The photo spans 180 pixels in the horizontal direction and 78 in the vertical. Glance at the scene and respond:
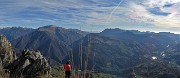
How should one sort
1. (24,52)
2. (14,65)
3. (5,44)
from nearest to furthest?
(14,65) → (24,52) → (5,44)

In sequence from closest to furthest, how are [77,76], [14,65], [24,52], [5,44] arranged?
1. [77,76]
2. [14,65]
3. [24,52]
4. [5,44]

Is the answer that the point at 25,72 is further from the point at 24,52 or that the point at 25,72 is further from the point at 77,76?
the point at 77,76

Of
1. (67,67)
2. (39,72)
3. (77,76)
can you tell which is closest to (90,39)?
(77,76)

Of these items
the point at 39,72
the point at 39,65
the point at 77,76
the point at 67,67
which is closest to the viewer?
the point at 77,76

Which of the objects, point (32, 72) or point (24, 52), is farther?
point (24, 52)

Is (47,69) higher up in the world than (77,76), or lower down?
lower down

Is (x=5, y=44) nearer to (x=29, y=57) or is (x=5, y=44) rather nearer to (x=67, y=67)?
(x=29, y=57)

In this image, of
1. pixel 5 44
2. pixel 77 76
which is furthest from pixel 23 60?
pixel 5 44

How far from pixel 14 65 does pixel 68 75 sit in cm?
2520

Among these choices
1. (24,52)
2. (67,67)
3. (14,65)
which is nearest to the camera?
(67,67)

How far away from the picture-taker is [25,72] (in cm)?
4078

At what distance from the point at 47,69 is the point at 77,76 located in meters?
36.0

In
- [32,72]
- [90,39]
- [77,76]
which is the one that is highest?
[90,39]

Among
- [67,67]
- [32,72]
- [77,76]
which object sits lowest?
[32,72]
